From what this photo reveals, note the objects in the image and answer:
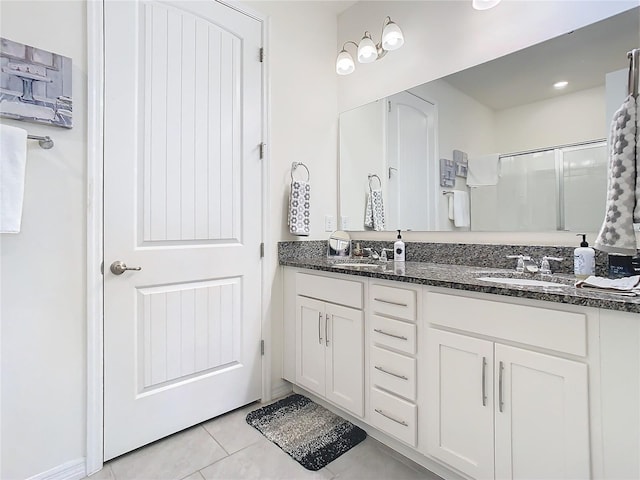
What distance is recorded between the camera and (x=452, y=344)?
1.29m

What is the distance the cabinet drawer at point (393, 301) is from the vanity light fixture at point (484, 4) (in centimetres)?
149

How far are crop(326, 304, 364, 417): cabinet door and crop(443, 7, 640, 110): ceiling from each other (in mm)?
1363

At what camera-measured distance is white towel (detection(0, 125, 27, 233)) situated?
120cm

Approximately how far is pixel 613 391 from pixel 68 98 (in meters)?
2.18

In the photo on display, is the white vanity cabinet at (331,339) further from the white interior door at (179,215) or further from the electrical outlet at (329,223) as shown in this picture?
the electrical outlet at (329,223)

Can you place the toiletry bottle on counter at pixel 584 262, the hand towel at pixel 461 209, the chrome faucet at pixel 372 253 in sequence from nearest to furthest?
the toiletry bottle on counter at pixel 584 262 → the hand towel at pixel 461 209 → the chrome faucet at pixel 372 253

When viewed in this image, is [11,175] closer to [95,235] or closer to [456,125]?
[95,235]

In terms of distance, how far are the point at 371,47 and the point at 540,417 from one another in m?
2.18

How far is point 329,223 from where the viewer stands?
2.49 metres

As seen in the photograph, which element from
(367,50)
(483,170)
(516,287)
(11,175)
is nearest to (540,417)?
(516,287)

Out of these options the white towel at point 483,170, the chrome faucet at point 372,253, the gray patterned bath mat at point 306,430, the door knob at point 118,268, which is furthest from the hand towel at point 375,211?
the door knob at point 118,268

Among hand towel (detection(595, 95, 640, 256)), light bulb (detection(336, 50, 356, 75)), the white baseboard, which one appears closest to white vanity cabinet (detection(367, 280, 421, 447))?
hand towel (detection(595, 95, 640, 256))

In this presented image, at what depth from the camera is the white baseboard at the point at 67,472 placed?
1.36 m

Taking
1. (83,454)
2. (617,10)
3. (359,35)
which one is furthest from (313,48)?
(83,454)
